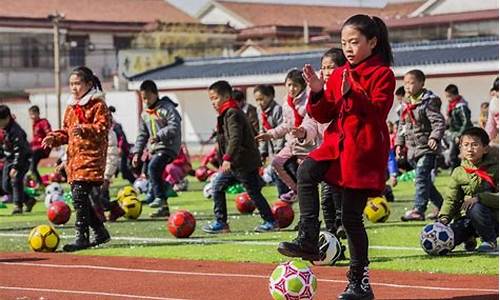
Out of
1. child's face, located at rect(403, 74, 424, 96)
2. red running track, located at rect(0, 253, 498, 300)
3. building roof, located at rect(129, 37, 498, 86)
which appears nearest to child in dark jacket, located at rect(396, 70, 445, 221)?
child's face, located at rect(403, 74, 424, 96)

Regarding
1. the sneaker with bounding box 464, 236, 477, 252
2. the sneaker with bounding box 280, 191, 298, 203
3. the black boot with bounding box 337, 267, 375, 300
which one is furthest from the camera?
the sneaker with bounding box 280, 191, 298, 203

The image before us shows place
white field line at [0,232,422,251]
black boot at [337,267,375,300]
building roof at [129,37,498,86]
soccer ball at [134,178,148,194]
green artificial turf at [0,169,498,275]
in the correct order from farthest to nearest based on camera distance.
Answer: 1. building roof at [129,37,498,86]
2. soccer ball at [134,178,148,194]
3. white field line at [0,232,422,251]
4. green artificial turf at [0,169,498,275]
5. black boot at [337,267,375,300]

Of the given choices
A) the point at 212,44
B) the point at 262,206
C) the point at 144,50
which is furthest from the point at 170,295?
the point at 212,44

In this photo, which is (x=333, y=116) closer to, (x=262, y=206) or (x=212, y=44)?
(x=262, y=206)

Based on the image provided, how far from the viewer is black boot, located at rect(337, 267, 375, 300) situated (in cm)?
856

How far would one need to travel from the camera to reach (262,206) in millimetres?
14617

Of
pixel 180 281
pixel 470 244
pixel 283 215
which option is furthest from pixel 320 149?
pixel 283 215

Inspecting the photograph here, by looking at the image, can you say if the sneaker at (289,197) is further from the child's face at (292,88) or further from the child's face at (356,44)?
the child's face at (356,44)

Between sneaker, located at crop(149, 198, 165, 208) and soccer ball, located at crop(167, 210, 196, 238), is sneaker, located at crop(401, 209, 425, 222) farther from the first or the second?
sneaker, located at crop(149, 198, 165, 208)

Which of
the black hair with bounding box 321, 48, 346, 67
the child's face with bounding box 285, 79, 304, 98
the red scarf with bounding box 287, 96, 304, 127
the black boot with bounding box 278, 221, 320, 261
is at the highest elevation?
the black hair with bounding box 321, 48, 346, 67

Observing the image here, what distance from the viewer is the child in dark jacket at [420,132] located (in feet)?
49.9

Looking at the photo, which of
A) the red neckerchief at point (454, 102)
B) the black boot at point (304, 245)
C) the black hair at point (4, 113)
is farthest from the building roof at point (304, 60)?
the black boot at point (304, 245)

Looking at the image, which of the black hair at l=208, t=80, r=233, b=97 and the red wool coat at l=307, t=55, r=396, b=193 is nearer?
the red wool coat at l=307, t=55, r=396, b=193

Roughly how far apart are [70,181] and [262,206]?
2449 mm
